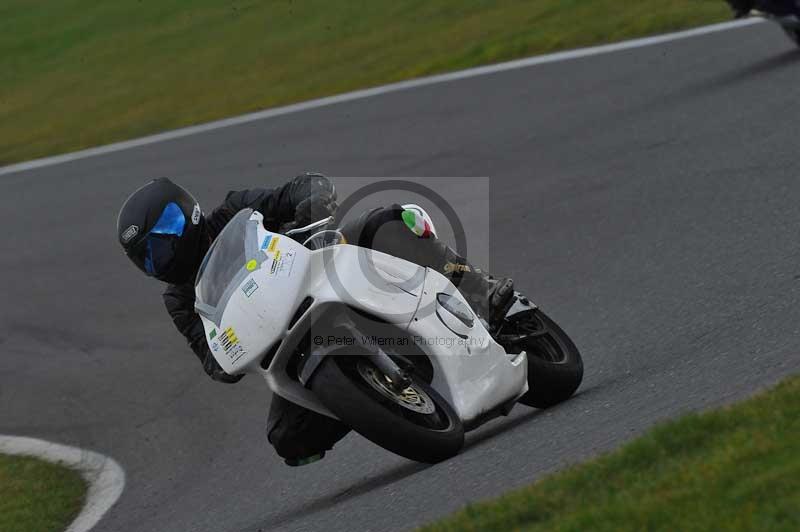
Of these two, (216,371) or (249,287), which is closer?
(249,287)

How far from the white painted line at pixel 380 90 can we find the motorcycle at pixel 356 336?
339 inches

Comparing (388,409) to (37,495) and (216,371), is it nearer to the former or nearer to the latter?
(216,371)

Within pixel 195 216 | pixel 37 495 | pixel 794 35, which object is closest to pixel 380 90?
pixel 794 35

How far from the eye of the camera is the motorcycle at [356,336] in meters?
5.06

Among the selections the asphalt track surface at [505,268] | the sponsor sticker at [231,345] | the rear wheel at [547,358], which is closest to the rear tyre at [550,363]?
the rear wheel at [547,358]

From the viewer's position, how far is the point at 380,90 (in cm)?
1495

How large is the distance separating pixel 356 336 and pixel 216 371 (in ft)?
2.72

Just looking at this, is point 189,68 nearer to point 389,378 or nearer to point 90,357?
point 90,357

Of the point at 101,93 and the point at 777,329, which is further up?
the point at 777,329

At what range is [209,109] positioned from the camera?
17.2 metres

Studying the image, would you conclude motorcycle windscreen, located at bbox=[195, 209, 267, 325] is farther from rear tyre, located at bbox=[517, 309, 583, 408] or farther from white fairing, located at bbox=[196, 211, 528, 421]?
rear tyre, located at bbox=[517, 309, 583, 408]

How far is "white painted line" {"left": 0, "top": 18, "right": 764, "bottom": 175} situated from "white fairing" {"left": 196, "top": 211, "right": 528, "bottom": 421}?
8644 mm

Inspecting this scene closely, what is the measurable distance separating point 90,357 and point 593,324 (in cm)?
372

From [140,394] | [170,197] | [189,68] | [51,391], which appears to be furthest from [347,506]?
[189,68]
